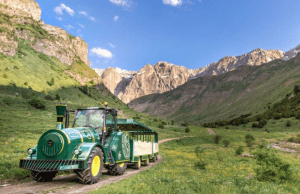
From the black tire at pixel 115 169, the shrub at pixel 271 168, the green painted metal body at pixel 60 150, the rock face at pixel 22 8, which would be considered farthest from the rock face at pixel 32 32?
the shrub at pixel 271 168

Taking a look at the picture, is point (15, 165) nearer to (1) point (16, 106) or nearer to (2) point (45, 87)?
(1) point (16, 106)

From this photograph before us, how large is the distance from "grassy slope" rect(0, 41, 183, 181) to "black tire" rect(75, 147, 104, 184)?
13.9 ft

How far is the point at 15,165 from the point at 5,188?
12.9 feet

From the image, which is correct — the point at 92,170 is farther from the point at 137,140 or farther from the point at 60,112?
the point at 137,140

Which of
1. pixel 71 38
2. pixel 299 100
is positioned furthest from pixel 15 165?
pixel 71 38

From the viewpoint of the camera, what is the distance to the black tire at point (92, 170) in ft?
32.6

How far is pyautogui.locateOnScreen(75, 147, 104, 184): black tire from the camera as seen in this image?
995 centimetres

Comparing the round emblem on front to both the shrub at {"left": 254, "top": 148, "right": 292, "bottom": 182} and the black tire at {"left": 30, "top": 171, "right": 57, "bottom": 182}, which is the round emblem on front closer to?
the black tire at {"left": 30, "top": 171, "right": 57, "bottom": 182}

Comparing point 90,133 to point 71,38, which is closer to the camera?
point 90,133

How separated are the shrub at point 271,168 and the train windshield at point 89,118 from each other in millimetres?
10867

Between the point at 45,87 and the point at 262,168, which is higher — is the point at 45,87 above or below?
above

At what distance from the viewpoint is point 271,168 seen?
44.1 feet

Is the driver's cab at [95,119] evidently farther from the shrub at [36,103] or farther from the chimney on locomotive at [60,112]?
the shrub at [36,103]

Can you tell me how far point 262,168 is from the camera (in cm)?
1390
